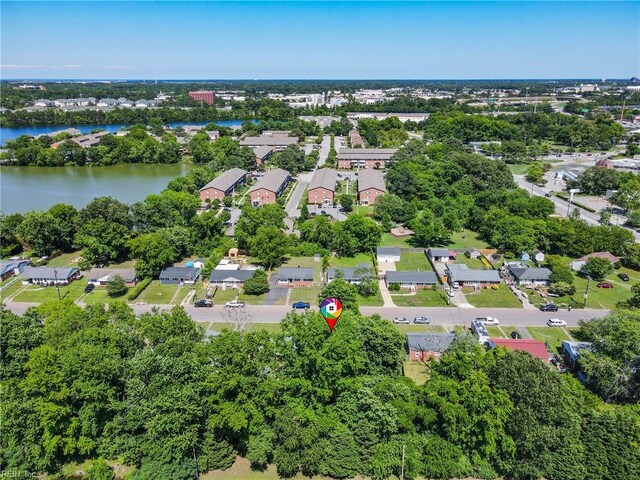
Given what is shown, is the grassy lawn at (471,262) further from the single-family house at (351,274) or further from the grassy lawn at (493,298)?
the single-family house at (351,274)

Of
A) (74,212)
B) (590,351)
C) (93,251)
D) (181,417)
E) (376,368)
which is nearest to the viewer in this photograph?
(181,417)

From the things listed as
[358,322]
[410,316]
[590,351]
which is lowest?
[410,316]

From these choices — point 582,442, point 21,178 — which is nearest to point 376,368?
point 582,442

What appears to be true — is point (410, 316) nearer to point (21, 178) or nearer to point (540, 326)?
point (540, 326)

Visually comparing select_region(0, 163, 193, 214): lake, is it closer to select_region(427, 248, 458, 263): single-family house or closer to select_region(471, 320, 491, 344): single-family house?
select_region(427, 248, 458, 263): single-family house

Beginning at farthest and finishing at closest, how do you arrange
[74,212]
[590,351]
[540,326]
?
[74,212] < [540,326] < [590,351]

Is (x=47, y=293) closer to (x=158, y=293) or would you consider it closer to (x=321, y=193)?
(x=158, y=293)

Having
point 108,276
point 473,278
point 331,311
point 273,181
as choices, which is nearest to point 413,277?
point 473,278

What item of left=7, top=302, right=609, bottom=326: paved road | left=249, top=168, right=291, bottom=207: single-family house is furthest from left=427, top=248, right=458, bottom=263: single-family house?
left=249, top=168, right=291, bottom=207: single-family house

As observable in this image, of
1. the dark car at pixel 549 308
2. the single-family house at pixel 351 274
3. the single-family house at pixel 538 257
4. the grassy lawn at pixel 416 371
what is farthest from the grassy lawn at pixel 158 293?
the single-family house at pixel 538 257

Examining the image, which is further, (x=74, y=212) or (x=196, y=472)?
(x=74, y=212)
